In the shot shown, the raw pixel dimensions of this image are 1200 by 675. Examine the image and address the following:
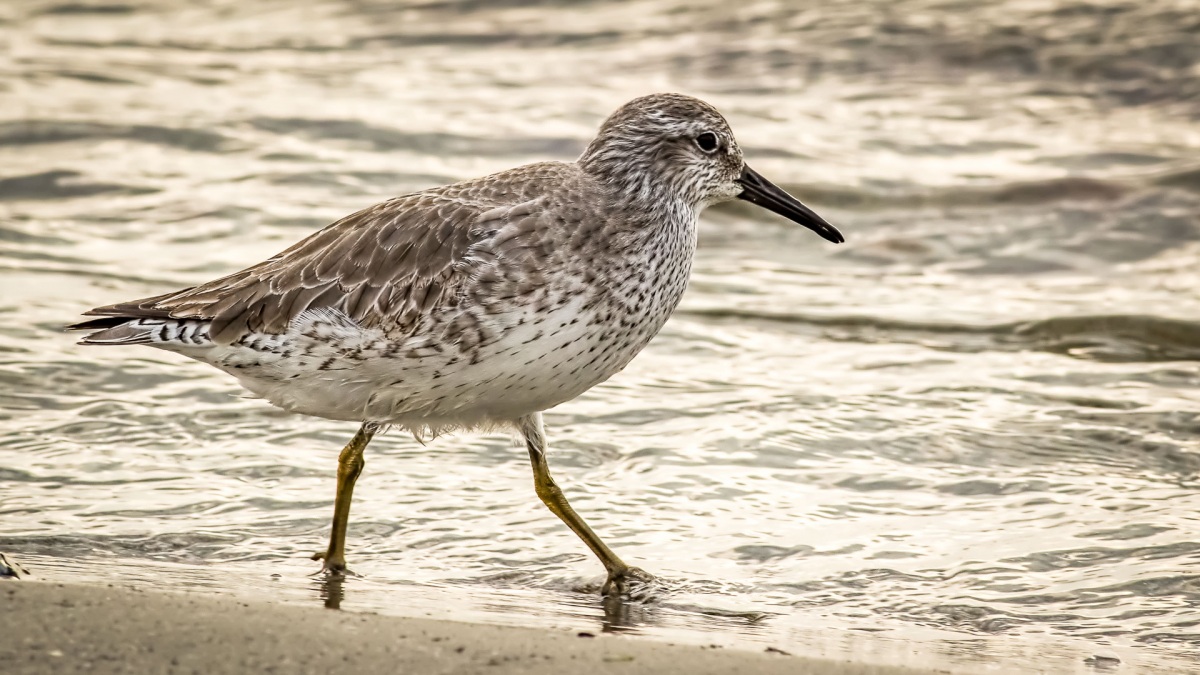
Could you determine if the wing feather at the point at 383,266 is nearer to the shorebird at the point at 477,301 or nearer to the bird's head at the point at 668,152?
the shorebird at the point at 477,301

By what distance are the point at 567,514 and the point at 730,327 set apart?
3530 millimetres

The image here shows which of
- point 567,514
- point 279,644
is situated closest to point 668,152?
point 567,514

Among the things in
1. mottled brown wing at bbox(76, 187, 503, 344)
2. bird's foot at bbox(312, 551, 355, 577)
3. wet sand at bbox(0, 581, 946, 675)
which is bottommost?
bird's foot at bbox(312, 551, 355, 577)

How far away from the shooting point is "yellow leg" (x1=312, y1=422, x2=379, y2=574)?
248 inches

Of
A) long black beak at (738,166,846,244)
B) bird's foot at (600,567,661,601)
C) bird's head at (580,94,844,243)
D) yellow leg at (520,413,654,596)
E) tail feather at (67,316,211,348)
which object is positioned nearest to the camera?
bird's foot at (600,567,661,601)

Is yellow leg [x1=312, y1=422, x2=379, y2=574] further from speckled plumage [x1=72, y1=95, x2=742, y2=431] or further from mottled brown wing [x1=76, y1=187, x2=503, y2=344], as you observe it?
mottled brown wing [x1=76, y1=187, x2=503, y2=344]

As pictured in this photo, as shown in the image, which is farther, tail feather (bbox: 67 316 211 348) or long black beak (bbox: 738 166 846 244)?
long black beak (bbox: 738 166 846 244)

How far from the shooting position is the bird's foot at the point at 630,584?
20.1 feet

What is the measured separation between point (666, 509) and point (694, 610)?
1.18 metres

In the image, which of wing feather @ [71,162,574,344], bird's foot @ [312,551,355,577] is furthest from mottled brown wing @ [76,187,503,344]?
bird's foot @ [312,551,355,577]

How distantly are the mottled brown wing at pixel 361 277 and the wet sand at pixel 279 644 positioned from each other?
1.56m

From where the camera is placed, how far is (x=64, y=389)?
8180 mm

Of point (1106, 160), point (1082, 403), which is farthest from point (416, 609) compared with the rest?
point (1106, 160)

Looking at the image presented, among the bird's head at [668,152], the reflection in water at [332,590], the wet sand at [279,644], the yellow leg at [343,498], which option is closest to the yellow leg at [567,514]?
the yellow leg at [343,498]
